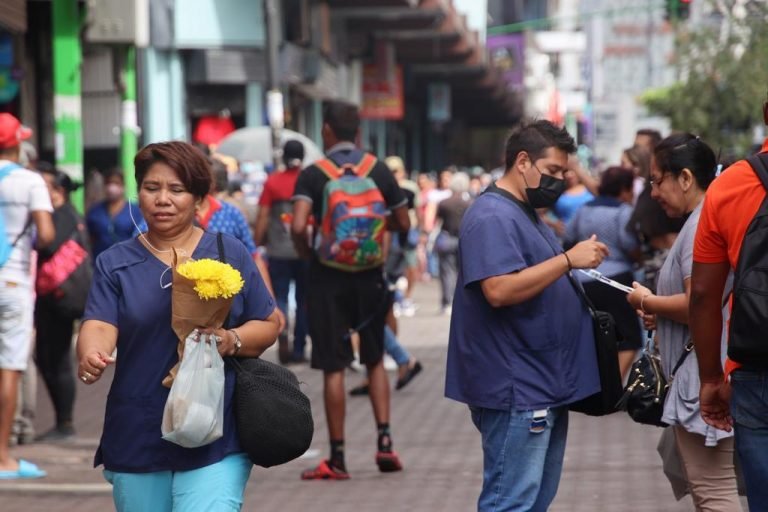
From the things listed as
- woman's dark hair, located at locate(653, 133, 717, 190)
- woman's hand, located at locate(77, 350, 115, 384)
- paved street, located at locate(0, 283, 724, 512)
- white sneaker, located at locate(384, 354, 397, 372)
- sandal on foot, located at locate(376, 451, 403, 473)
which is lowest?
white sneaker, located at locate(384, 354, 397, 372)

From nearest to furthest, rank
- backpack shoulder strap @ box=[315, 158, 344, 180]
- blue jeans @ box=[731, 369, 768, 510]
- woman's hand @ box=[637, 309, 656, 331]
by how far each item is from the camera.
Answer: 1. blue jeans @ box=[731, 369, 768, 510]
2. woman's hand @ box=[637, 309, 656, 331]
3. backpack shoulder strap @ box=[315, 158, 344, 180]

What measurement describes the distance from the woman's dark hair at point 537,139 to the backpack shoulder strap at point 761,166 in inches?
57.1

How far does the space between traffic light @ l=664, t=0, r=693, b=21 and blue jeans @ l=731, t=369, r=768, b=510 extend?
96.0 feet

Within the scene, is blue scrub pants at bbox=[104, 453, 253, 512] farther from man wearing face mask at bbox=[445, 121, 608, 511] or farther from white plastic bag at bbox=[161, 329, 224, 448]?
man wearing face mask at bbox=[445, 121, 608, 511]

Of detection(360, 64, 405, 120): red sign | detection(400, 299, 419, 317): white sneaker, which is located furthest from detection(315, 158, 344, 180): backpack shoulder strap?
detection(360, 64, 405, 120): red sign

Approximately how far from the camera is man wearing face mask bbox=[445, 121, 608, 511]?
582 cm

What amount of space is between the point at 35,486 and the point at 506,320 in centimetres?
398

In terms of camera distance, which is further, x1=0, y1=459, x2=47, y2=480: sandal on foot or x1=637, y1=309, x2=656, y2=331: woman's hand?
x1=0, y1=459, x2=47, y2=480: sandal on foot

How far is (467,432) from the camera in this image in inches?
450

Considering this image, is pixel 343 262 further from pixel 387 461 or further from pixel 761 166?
pixel 761 166

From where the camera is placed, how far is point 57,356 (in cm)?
1072

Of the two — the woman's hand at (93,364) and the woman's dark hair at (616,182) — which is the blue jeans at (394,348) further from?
the woman's hand at (93,364)

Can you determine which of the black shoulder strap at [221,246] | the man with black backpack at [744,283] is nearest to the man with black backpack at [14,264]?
the black shoulder strap at [221,246]

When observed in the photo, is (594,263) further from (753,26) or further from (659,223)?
(753,26)
